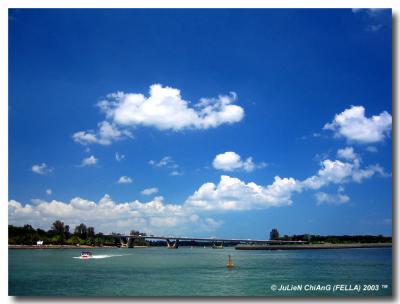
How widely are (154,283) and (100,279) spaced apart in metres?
2.65

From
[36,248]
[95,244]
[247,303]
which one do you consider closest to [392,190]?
[247,303]

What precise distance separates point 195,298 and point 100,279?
7.52 metres

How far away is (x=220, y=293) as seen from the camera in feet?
47.1

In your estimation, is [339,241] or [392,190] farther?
[339,241]
